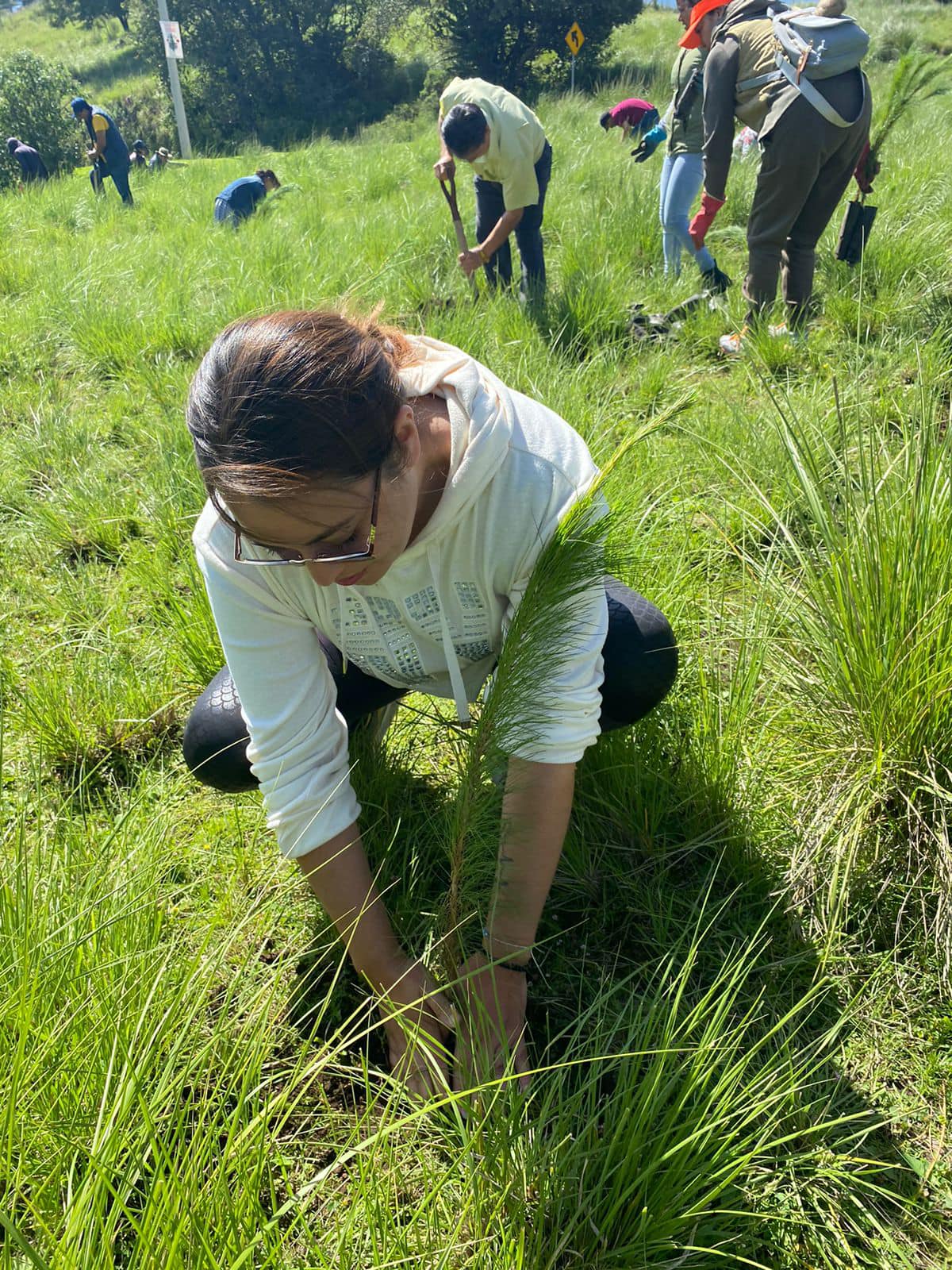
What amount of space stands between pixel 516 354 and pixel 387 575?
201 cm

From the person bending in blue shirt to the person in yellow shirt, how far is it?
316cm

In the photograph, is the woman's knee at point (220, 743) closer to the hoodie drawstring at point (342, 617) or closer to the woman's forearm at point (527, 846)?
the hoodie drawstring at point (342, 617)

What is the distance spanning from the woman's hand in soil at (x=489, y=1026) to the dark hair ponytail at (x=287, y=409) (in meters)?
0.62

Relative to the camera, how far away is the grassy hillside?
3.04ft

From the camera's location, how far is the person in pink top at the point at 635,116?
765cm

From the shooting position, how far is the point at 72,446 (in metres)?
3.17

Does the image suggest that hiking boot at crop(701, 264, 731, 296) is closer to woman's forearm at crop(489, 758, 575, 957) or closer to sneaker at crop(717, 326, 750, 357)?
sneaker at crop(717, 326, 750, 357)

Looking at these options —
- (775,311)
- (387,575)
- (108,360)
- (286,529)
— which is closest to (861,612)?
(387,575)

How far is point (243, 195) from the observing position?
734 cm

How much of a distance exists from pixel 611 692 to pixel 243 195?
7410 mm

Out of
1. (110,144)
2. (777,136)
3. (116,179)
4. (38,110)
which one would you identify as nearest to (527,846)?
(777,136)

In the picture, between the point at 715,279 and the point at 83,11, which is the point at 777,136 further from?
the point at 83,11

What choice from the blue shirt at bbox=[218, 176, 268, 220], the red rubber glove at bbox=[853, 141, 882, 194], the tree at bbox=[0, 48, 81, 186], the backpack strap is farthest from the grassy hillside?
the tree at bbox=[0, 48, 81, 186]

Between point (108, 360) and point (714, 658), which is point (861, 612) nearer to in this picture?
point (714, 658)
